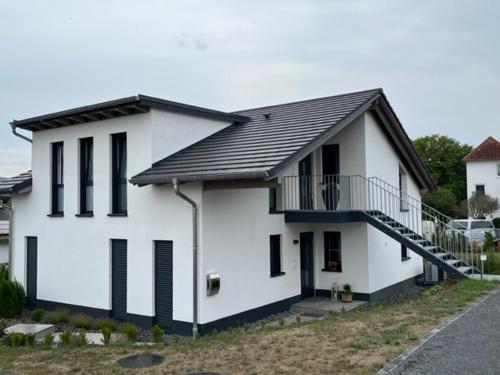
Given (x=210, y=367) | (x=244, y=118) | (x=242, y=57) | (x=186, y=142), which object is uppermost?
(x=242, y=57)

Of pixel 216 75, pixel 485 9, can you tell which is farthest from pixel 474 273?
pixel 216 75

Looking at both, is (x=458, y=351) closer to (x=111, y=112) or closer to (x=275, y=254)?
(x=275, y=254)

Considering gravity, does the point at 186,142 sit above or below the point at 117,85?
below

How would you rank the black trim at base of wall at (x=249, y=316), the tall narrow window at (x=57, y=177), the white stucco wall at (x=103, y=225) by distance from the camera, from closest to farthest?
the black trim at base of wall at (x=249, y=316), the white stucco wall at (x=103, y=225), the tall narrow window at (x=57, y=177)

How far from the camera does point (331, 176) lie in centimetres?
1384

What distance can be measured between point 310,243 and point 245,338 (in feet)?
21.8

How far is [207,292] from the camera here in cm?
1002

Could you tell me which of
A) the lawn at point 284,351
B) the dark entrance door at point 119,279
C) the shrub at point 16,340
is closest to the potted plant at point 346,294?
A: the lawn at point 284,351

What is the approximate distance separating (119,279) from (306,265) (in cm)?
571

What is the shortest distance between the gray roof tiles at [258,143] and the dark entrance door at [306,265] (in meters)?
3.61

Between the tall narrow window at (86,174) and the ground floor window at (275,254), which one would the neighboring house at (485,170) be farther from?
the tall narrow window at (86,174)

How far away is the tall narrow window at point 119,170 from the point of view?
1178 cm

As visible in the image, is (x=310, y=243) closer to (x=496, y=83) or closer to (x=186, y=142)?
(x=186, y=142)

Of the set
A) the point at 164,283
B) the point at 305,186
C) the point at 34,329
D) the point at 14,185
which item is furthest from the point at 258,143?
the point at 14,185
